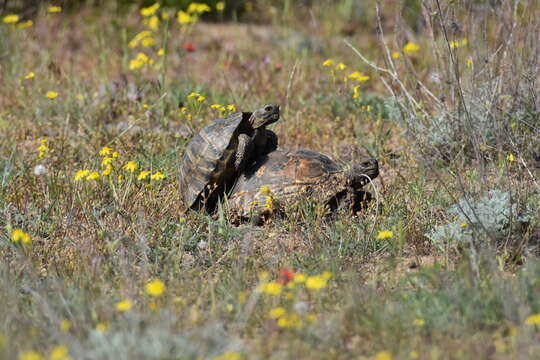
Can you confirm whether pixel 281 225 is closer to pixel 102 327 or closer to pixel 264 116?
pixel 264 116

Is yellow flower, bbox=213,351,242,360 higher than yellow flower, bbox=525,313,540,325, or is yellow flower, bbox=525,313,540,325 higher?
yellow flower, bbox=525,313,540,325

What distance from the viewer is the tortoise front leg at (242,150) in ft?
14.8

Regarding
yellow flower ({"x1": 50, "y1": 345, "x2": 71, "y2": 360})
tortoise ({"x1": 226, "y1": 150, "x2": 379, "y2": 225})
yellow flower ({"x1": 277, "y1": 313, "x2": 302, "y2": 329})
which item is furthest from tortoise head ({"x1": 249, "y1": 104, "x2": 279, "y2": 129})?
yellow flower ({"x1": 50, "y1": 345, "x2": 71, "y2": 360})

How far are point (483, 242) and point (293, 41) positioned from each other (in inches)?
172

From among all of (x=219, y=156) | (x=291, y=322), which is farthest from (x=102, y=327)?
(x=219, y=156)

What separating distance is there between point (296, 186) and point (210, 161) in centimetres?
54

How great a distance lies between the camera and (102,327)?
9.46ft

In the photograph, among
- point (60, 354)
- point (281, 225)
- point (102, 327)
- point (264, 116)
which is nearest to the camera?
point (60, 354)

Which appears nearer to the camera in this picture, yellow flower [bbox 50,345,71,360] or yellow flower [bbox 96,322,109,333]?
yellow flower [bbox 50,345,71,360]

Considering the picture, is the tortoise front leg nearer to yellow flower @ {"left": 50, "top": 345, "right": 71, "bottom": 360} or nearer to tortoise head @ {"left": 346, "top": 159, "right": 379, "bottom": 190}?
tortoise head @ {"left": 346, "top": 159, "right": 379, "bottom": 190}

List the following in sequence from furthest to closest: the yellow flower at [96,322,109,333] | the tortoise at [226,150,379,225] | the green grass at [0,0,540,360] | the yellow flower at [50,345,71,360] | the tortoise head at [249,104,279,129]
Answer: the tortoise head at [249,104,279,129]
the tortoise at [226,150,379,225]
the green grass at [0,0,540,360]
the yellow flower at [96,322,109,333]
the yellow flower at [50,345,71,360]

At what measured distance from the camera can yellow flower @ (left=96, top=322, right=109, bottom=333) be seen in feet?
9.43

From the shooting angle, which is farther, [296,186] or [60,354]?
[296,186]

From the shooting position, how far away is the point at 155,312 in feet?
10.3
